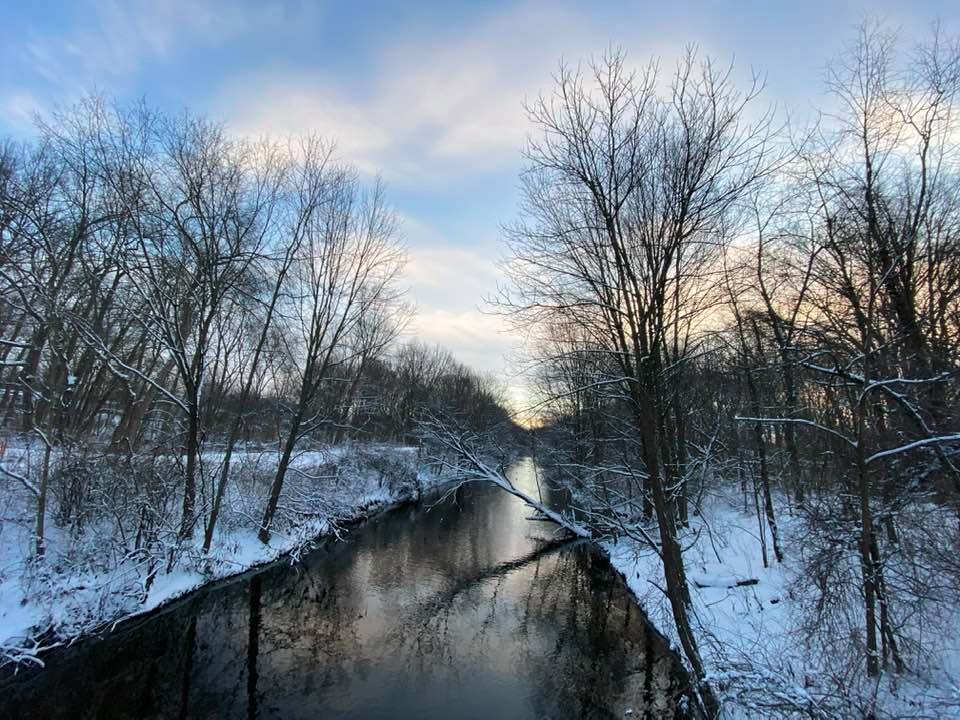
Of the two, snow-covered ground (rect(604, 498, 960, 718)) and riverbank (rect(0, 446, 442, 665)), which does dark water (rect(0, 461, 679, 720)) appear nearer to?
riverbank (rect(0, 446, 442, 665))

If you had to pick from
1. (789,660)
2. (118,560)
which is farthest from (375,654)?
(789,660)

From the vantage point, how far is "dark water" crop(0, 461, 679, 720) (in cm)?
771

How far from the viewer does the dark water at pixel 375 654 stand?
7.71 m

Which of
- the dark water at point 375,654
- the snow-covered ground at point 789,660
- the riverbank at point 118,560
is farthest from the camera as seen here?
the riverbank at point 118,560

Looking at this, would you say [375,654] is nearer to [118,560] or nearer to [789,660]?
[118,560]

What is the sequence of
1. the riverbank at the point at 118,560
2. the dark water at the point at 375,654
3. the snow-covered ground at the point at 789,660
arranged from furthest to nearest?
1. the riverbank at the point at 118,560
2. the dark water at the point at 375,654
3. the snow-covered ground at the point at 789,660

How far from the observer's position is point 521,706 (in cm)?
816

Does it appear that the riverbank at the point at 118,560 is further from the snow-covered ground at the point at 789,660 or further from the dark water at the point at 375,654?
the snow-covered ground at the point at 789,660

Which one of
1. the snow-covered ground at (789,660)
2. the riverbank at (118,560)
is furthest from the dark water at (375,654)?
the snow-covered ground at (789,660)

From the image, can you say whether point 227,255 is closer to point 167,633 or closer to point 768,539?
point 167,633

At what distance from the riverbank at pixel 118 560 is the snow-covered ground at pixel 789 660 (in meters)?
9.92

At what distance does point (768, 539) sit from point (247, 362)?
1710 centimetres

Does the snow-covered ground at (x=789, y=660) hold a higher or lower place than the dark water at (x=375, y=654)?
higher

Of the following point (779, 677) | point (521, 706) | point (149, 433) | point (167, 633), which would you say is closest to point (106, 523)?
point (167, 633)
